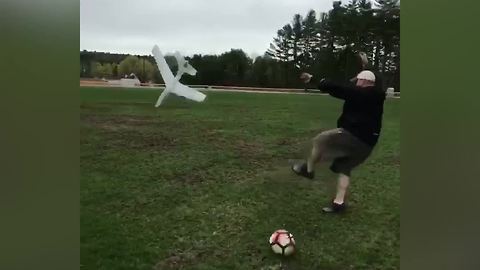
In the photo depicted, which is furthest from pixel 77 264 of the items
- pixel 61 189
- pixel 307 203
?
pixel 307 203

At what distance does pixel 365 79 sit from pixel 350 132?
0.26 meters

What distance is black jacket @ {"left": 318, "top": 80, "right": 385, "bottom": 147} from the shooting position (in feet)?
8.04

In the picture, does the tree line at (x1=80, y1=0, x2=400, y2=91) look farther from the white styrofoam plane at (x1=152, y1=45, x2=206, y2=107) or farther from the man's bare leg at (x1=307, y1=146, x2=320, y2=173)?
the man's bare leg at (x1=307, y1=146, x2=320, y2=173)

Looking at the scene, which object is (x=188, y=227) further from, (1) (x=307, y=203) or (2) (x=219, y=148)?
(1) (x=307, y=203)

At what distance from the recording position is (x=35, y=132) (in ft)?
7.50

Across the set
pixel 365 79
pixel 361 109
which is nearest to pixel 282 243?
pixel 361 109

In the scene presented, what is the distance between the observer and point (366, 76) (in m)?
2.47

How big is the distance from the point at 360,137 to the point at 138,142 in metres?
1.02

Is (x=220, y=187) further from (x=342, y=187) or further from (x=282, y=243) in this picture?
(x=342, y=187)

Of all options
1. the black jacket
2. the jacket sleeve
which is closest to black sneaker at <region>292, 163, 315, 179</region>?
the black jacket

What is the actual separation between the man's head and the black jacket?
0.06ft

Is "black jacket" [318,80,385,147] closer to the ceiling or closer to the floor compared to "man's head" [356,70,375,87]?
closer to the floor

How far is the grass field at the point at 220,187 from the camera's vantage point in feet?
7.70

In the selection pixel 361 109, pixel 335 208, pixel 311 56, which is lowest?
pixel 335 208
